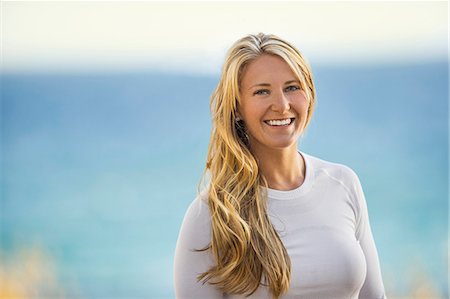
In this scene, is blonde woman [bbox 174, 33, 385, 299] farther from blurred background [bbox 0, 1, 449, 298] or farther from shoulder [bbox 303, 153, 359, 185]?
blurred background [bbox 0, 1, 449, 298]

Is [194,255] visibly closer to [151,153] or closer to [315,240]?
[315,240]

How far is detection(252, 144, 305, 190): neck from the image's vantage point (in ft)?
5.86

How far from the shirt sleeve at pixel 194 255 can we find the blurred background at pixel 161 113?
18.0ft

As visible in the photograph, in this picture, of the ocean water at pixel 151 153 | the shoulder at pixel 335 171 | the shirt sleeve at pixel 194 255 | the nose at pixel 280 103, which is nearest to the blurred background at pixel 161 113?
the ocean water at pixel 151 153

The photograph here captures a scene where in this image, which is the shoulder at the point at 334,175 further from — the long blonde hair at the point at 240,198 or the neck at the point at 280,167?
the long blonde hair at the point at 240,198

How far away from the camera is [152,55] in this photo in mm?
7672

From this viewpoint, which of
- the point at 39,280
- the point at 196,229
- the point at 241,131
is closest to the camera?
the point at 196,229

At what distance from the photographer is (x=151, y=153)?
7.75 metres

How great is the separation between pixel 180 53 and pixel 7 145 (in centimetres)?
209

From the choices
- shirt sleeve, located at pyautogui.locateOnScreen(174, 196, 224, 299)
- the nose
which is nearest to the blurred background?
shirt sleeve, located at pyautogui.locateOnScreen(174, 196, 224, 299)

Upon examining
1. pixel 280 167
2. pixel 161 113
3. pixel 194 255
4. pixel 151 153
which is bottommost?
pixel 194 255

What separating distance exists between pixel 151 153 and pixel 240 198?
6.06 metres

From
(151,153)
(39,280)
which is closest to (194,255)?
(39,280)

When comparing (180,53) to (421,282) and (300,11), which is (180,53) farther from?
(421,282)
